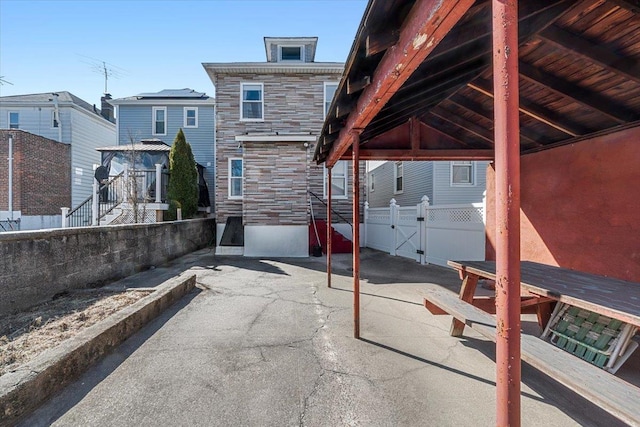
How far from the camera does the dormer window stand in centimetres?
1352

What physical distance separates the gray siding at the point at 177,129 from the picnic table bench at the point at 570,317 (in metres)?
14.9

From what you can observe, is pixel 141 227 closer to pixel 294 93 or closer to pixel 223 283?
pixel 223 283

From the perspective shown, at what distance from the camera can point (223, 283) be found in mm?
6367

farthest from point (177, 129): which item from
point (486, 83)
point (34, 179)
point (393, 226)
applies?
point (486, 83)

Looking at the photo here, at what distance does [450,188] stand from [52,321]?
1225cm

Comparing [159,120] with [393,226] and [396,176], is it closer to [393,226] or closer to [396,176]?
[396,176]

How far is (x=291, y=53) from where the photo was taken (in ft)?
44.8

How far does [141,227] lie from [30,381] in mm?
5681

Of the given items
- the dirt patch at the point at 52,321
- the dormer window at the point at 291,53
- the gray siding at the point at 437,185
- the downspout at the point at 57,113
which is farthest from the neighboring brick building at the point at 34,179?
the gray siding at the point at 437,185

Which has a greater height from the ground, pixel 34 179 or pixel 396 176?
pixel 396 176

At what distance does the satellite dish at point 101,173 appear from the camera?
1368cm

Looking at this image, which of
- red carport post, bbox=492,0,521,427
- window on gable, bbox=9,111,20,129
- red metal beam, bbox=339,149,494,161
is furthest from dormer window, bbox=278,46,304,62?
window on gable, bbox=9,111,20,129

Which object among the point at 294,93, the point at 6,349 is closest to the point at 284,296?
the point at 6,349

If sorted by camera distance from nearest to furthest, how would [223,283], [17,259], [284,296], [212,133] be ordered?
1. [17,259]
2. [284,296]
3. [223,283]
4. [212,133]
